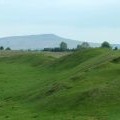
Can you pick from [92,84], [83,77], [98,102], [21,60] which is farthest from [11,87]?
[21,60]

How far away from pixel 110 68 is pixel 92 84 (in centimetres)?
563

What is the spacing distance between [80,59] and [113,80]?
117 feet

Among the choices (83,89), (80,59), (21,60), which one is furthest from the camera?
(21,60)

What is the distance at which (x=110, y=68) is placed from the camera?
40.7 meters

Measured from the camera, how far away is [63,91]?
35094 mm

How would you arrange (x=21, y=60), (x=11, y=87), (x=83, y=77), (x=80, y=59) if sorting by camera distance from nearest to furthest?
(x=83, y=77)
(x=11, y=87)
(x=80, y=59)
(x=21, y=60)

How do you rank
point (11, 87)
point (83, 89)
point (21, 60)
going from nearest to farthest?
point (83, 89) < point (11, 87) < point (21, 60)

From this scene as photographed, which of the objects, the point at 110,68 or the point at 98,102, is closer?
the point at 98,102

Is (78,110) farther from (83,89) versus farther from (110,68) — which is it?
(110,68)

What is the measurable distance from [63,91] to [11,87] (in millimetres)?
14024

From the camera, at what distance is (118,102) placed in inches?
1180

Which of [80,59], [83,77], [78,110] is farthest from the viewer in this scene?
[80,59]

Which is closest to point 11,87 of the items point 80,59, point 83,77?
point 83,77

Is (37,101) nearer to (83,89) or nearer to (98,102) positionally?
(83,89)
